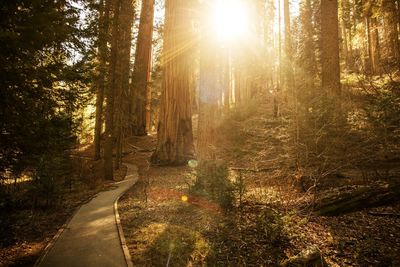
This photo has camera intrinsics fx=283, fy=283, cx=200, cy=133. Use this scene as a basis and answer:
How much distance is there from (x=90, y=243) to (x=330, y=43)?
10703mm

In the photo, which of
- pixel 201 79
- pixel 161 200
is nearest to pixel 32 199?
pixel 161 200

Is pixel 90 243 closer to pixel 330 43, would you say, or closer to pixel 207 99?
pixel 207 99

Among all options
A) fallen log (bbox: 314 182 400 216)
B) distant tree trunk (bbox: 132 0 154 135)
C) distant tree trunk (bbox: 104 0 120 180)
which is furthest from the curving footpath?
distant tree trunk (bbox: 132 0 154 135)

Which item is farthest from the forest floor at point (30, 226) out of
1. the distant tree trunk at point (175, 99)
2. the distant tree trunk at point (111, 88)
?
the distant tree trunk at point (175, 99)

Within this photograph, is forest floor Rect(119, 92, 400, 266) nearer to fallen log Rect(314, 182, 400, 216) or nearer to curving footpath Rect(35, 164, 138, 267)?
fallen log Rect(314, 182, 400, 216)

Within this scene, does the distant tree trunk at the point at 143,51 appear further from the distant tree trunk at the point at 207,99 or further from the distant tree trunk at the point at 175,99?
the distant tree trunk at the point at 207,99

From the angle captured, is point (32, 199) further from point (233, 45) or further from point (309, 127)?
point (233, 45)

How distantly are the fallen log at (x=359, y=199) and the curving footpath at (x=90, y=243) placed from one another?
13.5ft

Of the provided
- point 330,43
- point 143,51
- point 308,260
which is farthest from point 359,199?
point 143,51

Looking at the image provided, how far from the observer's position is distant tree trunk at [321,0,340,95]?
35.7 ft

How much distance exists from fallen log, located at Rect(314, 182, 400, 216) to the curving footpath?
13.5ft

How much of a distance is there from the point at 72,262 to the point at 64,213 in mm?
3931

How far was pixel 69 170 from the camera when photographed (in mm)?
13938

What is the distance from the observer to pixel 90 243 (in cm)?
573
